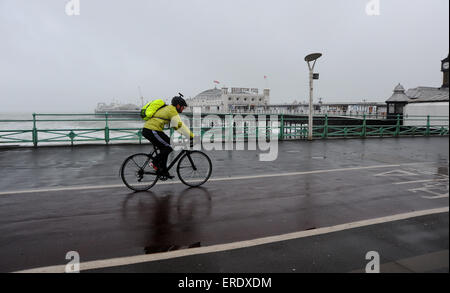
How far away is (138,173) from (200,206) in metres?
1.71

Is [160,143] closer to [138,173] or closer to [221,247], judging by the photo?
[138,173]

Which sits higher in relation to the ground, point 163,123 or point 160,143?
point 163,123

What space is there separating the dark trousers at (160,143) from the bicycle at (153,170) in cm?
12

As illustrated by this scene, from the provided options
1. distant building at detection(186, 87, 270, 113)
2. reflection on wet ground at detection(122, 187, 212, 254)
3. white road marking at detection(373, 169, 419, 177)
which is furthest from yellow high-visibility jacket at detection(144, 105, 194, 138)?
distant building at detection(186, 87, 270, 113)

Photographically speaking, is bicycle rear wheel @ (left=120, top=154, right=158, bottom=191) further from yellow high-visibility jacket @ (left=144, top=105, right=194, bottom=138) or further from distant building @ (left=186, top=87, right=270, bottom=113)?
distant building @ (left=186, top=87, right=270, bottom=113)

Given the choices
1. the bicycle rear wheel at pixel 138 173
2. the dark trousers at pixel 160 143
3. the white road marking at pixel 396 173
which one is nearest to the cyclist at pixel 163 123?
the dark trousers at pixel 160 143

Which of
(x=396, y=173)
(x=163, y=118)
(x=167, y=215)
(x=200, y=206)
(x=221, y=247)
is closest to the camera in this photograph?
(x=221, y=247)

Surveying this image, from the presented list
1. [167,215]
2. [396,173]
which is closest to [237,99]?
[396,173]

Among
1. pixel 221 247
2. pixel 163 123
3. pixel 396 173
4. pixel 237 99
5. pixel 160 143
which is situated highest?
pixel 237 99

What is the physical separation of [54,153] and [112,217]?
845cm

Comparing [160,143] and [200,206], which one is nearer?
[200,206]

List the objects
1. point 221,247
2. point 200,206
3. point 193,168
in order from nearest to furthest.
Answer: point 221,247 → point 200,206 → point 193,168

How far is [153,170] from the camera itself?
6.59 meters

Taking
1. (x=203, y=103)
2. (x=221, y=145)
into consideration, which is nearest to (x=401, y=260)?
(x=221, y=145)
